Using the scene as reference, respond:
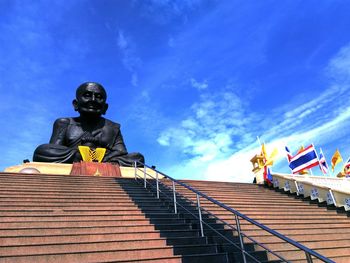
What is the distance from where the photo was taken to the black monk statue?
14887mm

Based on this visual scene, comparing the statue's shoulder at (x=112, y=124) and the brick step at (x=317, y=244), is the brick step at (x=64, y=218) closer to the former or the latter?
the brick step at (x=317, y=244)

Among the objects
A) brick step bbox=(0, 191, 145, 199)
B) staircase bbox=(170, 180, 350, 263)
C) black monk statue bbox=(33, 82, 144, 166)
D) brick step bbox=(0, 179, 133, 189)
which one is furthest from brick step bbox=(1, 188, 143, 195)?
black monk statue bbox=(33, 82, 144, 166)

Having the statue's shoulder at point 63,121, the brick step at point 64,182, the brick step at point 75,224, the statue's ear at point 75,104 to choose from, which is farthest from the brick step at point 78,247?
the statue's ear at point 75,104

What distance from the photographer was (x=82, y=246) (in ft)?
14.2

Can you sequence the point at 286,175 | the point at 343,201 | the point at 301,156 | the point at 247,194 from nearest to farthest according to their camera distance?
the point at 343,201 < the point at 247,194 < the point at 286,175 < the point at 301,156

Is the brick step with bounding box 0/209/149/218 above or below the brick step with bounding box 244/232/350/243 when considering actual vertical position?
above

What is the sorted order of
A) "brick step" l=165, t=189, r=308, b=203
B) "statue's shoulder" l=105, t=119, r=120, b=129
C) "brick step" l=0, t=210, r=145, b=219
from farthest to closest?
"statue's shoulder" l=105, t=119, r=120, b=129, "brick step" l=165, t=189, r=308, b=203, "brick step" l=0, t=210, r=145, b=219

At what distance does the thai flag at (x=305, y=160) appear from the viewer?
12547mm

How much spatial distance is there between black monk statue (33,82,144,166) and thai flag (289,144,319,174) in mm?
6907

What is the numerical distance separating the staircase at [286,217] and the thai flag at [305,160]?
2.76 metres

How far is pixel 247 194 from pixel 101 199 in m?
4.75

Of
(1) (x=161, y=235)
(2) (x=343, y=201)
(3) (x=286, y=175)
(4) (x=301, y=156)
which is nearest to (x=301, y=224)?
(2) (x=343, y=201)

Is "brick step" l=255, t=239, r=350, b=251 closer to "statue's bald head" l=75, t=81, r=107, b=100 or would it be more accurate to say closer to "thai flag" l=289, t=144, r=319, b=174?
"thai flag" l=289, t=144, r=319, b=174

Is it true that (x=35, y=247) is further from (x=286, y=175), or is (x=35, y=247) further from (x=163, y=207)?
(x=286, y=175)
